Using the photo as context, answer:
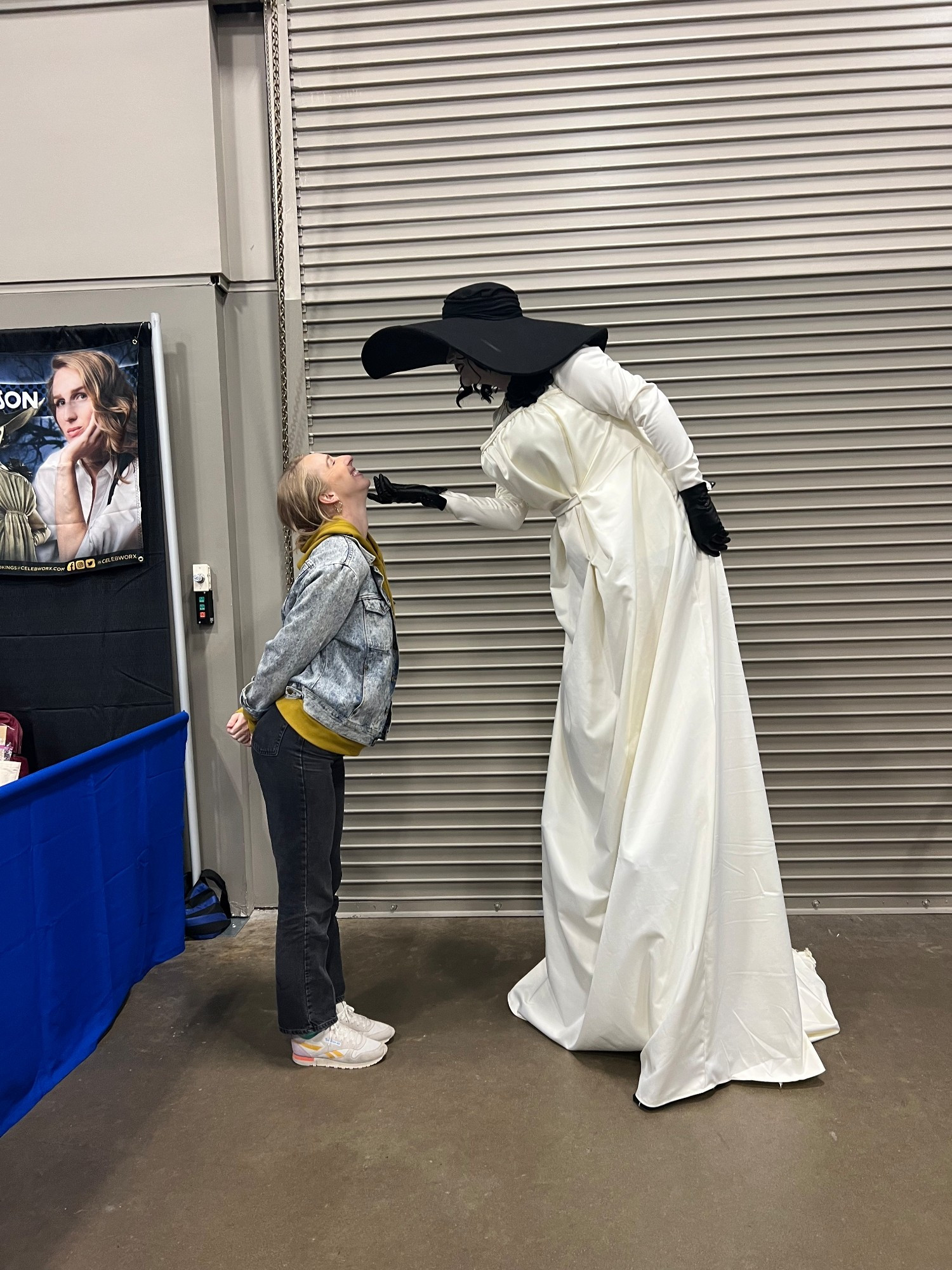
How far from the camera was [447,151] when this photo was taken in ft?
10.6

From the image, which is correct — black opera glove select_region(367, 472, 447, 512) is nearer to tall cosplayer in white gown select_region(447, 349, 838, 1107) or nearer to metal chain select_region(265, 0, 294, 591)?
tall cosplayer in white gown select_region(447, 349, 838, 1107)

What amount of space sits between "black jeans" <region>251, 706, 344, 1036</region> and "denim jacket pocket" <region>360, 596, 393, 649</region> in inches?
12.6

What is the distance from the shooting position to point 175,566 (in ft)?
10.6

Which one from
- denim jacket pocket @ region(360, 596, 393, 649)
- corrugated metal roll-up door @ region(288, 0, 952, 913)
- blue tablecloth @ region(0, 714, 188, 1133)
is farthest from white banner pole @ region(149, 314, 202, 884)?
denim jacket pocket @ region(360, 596, 393, 649)

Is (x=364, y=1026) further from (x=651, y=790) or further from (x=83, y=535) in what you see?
(x=83, y=535)

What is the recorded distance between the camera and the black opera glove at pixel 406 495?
2705 millimetres

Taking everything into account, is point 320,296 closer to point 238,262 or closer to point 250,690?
point 238,262

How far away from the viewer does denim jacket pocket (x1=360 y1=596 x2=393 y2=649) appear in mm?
2383

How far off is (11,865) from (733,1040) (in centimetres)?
Result: 189

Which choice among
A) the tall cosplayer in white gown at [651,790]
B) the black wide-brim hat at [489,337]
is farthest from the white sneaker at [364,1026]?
the black wide-brim hat at [489,337]

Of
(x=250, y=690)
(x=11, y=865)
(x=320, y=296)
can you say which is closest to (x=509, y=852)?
(x=250, y=690)

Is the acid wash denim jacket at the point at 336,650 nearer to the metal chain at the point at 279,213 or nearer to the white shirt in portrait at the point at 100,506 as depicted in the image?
the metal chain at the point at 279,213

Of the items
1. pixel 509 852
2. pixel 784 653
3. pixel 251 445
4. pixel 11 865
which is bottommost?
pixel 509 852

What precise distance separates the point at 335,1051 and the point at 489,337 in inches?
78.9
